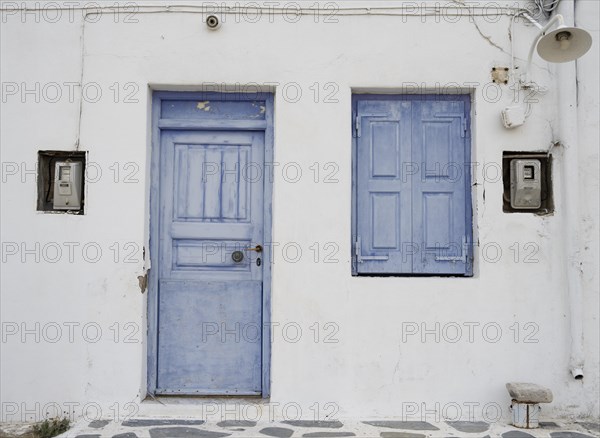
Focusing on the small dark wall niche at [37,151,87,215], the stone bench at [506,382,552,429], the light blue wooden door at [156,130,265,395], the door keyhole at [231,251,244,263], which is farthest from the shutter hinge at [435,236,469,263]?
the small dark wall niche at [37,151,87,215]

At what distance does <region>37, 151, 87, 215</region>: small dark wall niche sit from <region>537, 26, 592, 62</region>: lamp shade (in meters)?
3.38

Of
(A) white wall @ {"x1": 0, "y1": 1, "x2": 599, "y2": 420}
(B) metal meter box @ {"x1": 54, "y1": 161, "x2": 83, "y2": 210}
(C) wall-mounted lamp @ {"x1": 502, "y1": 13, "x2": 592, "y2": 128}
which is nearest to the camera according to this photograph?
(C) wall-mounted lamp @ {"x1": 502, "y1": 13, "x2": 592, "y2": 128}

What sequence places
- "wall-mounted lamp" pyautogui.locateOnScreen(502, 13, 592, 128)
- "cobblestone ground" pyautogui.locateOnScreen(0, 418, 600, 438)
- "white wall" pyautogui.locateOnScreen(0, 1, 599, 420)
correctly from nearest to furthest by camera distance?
"wall-mounted lamp" pyautogui.locateOnScreen(502, 13, 592, 128), "cobblestone ground" pyautogui.locateOnScreen(0, 418, 600, 438), "white wall" pyautogui.locateOnScreen(0, 1, 599, 420)

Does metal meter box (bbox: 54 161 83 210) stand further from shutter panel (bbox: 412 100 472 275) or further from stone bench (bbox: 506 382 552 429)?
stone bench (bbox: 506 382 552 429)

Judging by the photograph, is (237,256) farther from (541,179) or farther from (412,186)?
(541,179)

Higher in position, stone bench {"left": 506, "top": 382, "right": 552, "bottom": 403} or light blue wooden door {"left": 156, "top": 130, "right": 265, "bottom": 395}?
light blue wooden door {"left": 156, "top": 130, "right": 265, "bottom": 395}

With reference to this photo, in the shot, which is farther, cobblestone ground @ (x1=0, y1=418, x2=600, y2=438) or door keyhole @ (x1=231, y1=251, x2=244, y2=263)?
door keyhole @ (x1=231, y1=251, x2=244, y2=263)

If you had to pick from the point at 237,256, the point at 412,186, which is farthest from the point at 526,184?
the point at 237,256

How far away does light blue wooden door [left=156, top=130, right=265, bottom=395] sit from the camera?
4984 mm

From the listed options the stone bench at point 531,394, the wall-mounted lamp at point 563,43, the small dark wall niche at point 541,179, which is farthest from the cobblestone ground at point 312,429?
the wall-mounted lamp at point 563,43

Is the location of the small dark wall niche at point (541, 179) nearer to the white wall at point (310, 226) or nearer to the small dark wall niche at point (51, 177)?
the white wall at point (310, 226)

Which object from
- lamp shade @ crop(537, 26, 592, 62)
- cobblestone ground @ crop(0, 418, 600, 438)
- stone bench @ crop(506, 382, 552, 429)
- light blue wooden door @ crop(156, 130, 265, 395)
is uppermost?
lamp shade @ crop(537, 26, 592, 62)

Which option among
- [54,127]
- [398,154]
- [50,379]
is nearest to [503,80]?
[398,154]

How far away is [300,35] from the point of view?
493 cm
